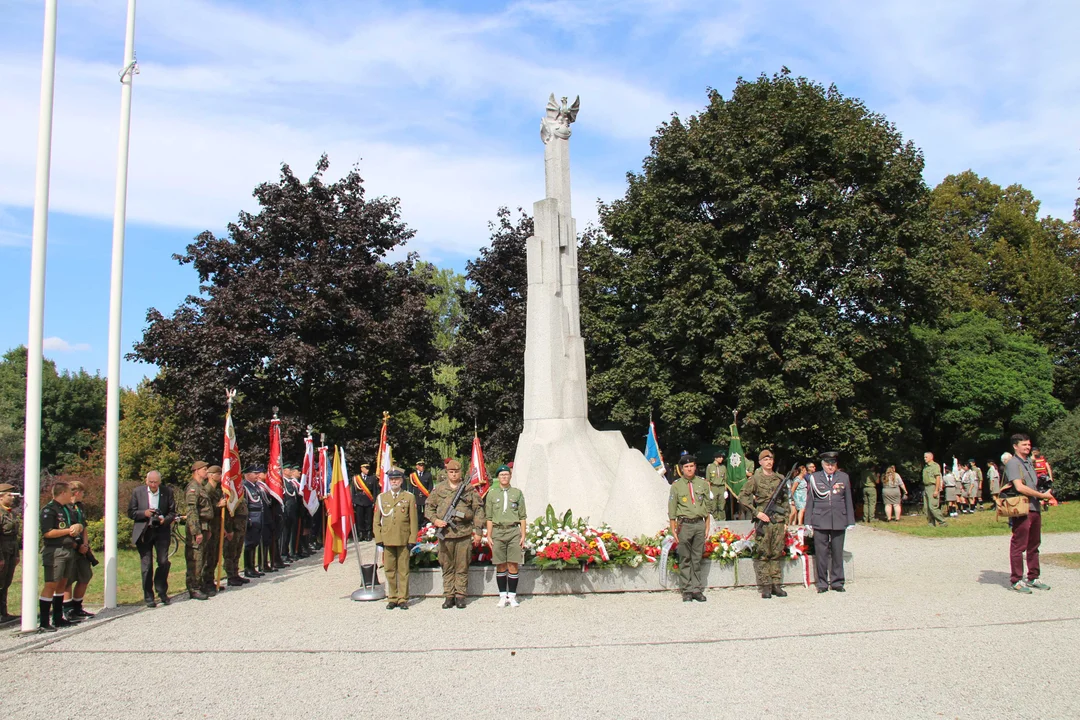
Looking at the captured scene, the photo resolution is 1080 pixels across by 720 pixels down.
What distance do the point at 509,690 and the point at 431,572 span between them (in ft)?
14.8

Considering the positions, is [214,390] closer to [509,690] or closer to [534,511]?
[534,511]

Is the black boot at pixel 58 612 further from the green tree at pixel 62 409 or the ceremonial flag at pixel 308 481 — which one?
the green tree at pixel 62 409

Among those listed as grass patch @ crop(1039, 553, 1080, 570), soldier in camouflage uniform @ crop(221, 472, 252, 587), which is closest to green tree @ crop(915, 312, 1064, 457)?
grass patch @ crop(1039, 553, 1080, 570)

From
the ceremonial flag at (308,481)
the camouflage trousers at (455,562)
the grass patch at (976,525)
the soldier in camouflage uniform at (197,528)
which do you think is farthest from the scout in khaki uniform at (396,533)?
the grass patch at (976,525)

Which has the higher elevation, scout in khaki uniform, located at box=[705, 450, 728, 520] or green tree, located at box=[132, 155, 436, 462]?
green tree, located at box=[132, 155, 436, 462]

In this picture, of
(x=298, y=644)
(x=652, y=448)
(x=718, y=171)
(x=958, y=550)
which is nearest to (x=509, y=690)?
(x=298, y=644)

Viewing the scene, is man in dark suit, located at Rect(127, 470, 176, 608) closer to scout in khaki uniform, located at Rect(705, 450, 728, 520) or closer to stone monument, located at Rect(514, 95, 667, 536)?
stone monument, located at Rect(514, 95, 667, 536)

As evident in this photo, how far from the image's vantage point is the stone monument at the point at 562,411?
12023 millimetres

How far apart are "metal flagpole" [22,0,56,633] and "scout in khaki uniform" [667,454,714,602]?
7.21 m

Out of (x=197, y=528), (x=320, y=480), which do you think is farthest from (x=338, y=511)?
(x=320, y=480)

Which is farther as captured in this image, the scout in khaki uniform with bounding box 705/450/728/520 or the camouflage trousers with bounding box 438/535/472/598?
the scout in khaki uniform with bounding box 705/450/728/520

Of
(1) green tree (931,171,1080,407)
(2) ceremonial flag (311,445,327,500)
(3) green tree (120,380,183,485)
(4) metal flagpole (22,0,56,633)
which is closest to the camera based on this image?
(4) metal flagpole (22,0,56,633)

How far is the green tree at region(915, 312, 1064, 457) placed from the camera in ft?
92.9

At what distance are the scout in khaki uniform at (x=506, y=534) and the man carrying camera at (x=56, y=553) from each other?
479cm
